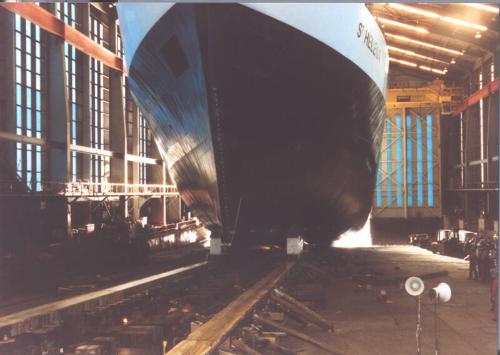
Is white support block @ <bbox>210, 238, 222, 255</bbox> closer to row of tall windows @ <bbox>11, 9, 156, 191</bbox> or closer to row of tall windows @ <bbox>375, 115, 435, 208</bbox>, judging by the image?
row of tall windows @ <bbox>11, 9, 156, 191</bbox>

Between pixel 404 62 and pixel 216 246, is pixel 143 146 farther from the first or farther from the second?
pixel 216 246

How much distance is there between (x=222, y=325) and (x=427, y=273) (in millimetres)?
6765

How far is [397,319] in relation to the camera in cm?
602

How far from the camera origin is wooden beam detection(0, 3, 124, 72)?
14930 millimetres

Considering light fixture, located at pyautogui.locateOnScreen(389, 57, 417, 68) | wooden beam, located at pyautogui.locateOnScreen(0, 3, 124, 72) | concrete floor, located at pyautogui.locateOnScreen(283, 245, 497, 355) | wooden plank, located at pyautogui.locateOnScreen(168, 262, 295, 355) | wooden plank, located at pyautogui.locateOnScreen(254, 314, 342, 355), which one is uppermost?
wooden beam, located at pyautogui.locateOnScreen(0, 3, 124, 72)

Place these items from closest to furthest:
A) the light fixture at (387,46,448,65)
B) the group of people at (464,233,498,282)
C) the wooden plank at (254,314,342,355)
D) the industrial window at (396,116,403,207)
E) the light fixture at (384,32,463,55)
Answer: the wooden plank at (254,314,342,355), the group of people at (464,233,498,282), the light fixture at (384,32,463,55), the light fixture at (387,46,448,65), the industrial window at (396,116,403,207)

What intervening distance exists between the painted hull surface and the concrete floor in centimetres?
170

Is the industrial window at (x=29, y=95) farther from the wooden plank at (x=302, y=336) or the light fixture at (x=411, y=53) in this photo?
the wooden plank at (x=302, y=336)

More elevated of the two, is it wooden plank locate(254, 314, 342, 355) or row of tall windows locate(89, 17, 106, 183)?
row of tall windows locate(89, 17, 106, 183)

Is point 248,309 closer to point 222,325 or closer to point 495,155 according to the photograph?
point 222,325

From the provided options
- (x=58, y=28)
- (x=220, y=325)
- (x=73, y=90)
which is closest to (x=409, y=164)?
(x=58, y=28)

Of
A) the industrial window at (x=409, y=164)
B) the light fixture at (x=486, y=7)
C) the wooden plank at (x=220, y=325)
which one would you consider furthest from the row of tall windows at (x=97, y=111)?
the wooden plank at (x=220, y=325)

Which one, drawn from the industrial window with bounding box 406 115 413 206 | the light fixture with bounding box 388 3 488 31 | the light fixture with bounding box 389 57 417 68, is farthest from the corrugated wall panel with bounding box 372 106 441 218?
the light fixture with bounding box 388 3 488 31

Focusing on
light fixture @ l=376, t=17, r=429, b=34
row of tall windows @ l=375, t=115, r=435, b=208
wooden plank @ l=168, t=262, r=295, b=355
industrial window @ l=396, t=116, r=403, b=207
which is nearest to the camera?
wooden plank @ l=168, t=262, r=295, b=355
